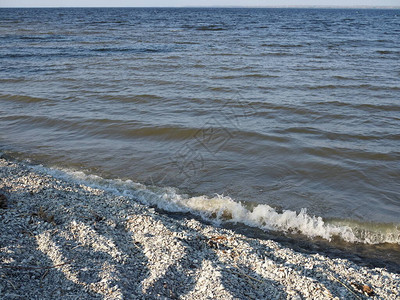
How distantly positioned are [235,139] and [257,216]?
325cm

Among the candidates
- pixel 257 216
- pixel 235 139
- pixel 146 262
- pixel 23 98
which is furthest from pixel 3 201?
pixel 23 98

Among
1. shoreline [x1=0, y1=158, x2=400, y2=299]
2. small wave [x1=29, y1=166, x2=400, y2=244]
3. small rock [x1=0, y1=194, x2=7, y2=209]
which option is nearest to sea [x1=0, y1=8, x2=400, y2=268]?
small wave [x1=29, y1=166, x2=400, y2=244]

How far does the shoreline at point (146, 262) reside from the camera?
3.30 metres

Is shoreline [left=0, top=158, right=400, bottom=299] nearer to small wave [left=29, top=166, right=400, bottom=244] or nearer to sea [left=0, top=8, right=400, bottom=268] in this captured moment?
small wave [left=29, top=166, right=400, bottom=244]

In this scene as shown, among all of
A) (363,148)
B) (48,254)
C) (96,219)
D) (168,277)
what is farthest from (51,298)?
(363,148)

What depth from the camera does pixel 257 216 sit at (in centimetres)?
540

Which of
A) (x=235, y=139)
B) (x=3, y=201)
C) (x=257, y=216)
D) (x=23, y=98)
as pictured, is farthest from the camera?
(x=23, y=98)

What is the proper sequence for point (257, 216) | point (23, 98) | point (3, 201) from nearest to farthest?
1. point (3, 201)
2. point (257, 216)
3. point (23, 98)

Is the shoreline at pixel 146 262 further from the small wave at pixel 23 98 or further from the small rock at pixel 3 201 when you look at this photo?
the small wave at pixel 23 98

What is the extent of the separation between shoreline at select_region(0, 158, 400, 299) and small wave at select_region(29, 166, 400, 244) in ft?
1.98

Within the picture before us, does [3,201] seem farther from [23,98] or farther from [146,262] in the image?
[23,98]

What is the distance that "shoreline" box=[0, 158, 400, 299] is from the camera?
3297 millimetres

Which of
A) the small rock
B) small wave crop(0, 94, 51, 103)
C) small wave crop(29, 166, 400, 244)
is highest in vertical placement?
the small rock

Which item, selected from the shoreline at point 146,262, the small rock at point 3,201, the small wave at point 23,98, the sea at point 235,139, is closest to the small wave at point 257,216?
the sea at point 235,139
